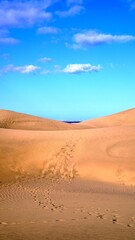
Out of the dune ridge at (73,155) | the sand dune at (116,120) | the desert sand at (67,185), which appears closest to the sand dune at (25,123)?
the sand dune at (116,120)

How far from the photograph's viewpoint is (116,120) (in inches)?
1661

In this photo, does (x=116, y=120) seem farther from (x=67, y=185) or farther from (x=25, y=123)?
(x=67, y=185)

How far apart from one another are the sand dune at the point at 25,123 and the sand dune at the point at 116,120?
853cm

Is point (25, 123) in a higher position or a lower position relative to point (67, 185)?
higher

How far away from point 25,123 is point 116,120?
15323 mm

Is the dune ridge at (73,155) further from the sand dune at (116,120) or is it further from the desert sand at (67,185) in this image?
the sand dune at (116,120)

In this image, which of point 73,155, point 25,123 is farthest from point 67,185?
point 25,123

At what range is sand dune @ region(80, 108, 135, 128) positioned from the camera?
40344 millimetres

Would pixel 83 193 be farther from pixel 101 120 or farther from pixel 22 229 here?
pixel 101 120

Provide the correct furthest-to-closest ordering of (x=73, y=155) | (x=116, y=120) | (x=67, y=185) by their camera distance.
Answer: (x=116, y=120) → (x=73, y=155) → (x=67, y=185)

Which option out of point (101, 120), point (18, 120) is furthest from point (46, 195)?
point (101, 120)

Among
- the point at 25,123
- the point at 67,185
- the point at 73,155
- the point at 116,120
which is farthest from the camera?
the point at 116,120

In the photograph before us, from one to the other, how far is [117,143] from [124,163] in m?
2.09

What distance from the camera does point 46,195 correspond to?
10.1m
